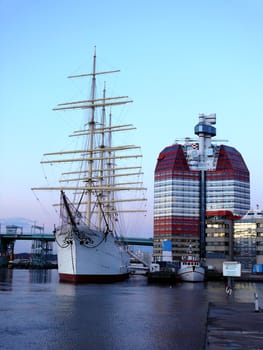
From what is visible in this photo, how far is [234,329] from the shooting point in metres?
28.8

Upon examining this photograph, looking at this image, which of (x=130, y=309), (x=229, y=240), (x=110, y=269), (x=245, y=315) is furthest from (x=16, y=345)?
(x=229, y=240)

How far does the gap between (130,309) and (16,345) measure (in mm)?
21826

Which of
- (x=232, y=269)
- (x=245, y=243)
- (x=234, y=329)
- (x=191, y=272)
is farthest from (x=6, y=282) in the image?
(x=245, y=243)

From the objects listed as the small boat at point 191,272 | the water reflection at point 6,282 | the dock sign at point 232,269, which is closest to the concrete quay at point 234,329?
the dock sign at point 232,269

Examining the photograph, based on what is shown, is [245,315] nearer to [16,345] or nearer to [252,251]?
[16,345]

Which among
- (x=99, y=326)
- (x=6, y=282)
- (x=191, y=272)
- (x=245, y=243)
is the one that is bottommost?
(x=6, y=282)

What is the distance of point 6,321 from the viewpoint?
118 ft

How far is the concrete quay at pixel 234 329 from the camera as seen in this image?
23.9m

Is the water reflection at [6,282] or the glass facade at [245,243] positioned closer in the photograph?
the water reflection at [6,282]

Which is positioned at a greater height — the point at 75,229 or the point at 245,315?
the point at 75,229

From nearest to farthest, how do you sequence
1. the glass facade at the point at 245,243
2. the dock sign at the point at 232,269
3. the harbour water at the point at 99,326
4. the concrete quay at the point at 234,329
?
1. the concrete quay at the point at 234,329
2. the harbour water at the point at 99,326
3. the dock sign at the point at 232,269
4. the glass facade at the point at 245,243

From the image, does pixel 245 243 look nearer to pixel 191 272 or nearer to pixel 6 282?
pixel 191 272

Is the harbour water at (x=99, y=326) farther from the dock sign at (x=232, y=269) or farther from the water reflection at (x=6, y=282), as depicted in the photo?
the water reflection at (x=6, y=282)

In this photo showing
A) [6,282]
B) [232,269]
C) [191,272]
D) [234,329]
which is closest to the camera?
[234,329]
